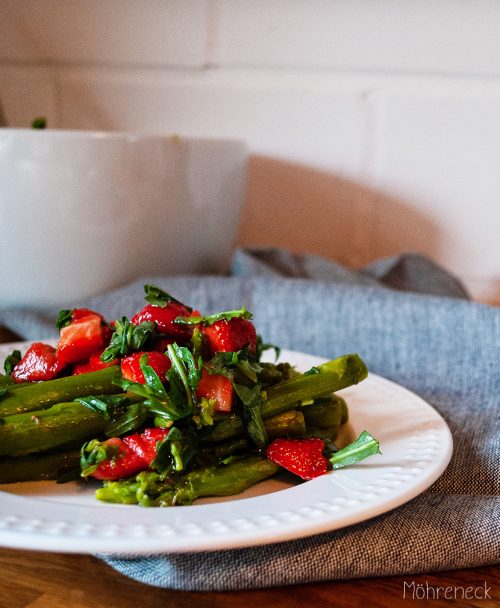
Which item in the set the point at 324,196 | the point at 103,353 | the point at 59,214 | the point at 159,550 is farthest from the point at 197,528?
the point at 324,196

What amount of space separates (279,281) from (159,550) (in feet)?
2.86

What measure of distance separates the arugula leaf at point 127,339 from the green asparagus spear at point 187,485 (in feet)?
0.56

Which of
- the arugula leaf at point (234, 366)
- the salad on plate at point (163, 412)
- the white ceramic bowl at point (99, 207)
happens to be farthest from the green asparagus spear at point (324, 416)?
the white ceramic bowl at point (99, 207)

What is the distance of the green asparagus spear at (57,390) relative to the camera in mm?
899

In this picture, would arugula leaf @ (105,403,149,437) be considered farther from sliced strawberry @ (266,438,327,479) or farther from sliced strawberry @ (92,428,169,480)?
sliced strawberry @ (266,438,327,479)

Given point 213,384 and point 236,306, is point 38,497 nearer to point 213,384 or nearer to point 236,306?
point 213,384

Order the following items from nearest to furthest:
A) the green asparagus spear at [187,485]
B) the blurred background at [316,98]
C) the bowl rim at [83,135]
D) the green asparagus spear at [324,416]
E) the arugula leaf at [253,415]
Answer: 1. the green asparagus spear at [187,485]
2. the arugula leaf at [253,415]
3. the green asparagus spear at [324,416]
4. the bowl rim at [83,135]
5. the blurred background at [316,98]

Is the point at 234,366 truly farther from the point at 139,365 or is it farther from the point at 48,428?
the point at 48,428

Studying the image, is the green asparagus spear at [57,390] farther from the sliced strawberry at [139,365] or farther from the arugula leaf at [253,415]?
the arugula leaf at [253,415]

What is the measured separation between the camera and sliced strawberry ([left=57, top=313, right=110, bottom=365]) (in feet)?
3.18

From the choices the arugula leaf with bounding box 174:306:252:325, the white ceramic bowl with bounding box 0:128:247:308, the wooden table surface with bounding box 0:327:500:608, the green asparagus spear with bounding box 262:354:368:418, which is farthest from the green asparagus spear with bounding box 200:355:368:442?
the white ceramic bowl with bounding box 0:128:247:308

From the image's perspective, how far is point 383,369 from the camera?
4.46ft

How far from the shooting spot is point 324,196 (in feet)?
6.71

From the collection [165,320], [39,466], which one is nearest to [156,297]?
[165,320]
